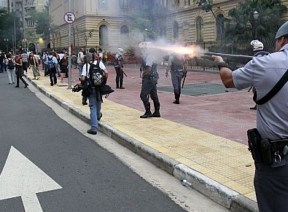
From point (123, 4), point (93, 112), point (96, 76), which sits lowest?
point (93, 112)

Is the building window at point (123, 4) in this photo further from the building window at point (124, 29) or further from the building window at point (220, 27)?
the building window at point (220, 27)

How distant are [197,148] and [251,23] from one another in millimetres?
21196

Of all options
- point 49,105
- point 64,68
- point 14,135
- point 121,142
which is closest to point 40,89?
point 64,68

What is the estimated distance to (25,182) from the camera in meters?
5.37

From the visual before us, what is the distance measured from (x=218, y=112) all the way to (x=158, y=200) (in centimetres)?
563

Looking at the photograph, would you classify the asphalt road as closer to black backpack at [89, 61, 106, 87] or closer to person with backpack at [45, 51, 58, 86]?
black backpack at [89, 61, 106, 87]

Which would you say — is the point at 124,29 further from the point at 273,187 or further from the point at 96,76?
the point at 273,187

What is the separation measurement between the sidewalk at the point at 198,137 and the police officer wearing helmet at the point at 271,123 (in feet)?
4.14

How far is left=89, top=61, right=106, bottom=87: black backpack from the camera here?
8336mm

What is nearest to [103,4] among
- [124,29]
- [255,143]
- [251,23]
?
[124,29]

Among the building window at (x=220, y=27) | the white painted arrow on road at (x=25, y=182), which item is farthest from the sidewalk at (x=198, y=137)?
the building window at (x=220, y=27)

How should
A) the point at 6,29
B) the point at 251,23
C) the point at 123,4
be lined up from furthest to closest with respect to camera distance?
the point at 6,29 → the point at 251,23 → the point at 123,4

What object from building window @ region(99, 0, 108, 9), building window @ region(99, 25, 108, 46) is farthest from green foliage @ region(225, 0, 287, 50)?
building window @ region(99, 0, 108, 9)

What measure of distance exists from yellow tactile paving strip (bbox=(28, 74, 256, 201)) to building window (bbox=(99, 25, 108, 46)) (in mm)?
3382
